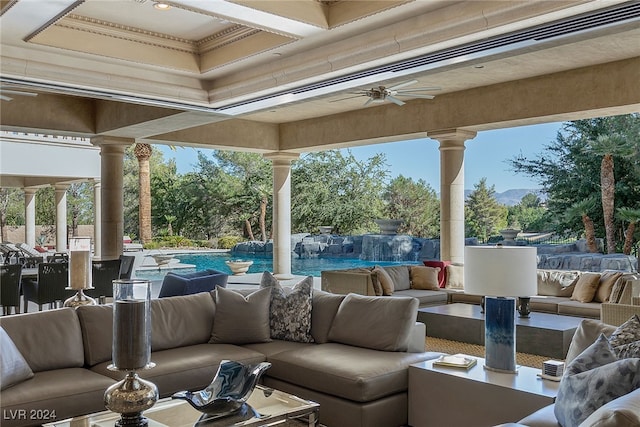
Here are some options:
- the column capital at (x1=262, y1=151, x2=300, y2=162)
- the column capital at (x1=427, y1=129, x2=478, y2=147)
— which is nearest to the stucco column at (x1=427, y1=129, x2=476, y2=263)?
the column capital at (x1=427, y1=129, x2=478, y2=147)

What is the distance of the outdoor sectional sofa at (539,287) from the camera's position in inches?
248

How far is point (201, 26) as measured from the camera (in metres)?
5.58

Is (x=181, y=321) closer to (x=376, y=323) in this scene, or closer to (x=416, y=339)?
(x=376, y=323)

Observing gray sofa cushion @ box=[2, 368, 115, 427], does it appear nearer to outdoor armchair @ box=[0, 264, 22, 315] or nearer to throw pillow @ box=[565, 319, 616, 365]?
throw pillow @ box=[565, 319, 616, 365]

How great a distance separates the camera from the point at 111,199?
29.2ft

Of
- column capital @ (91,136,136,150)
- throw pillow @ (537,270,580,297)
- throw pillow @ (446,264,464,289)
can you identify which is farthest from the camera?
column capital @ (91,136,136,150)

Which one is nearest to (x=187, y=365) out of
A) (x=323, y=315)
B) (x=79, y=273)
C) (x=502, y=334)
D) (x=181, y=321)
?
(x=181, y=321)

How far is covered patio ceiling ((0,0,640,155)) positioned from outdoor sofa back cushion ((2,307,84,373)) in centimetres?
222

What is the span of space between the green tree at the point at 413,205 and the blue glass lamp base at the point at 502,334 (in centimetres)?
1762

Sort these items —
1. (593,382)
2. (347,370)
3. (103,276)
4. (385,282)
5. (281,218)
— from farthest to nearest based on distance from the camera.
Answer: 1. (281,218)
2. (385,282)
3. (103,276)
4. (347,370)
5. (593,382)

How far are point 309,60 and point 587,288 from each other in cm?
405

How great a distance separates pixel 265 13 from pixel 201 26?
59.0 inches

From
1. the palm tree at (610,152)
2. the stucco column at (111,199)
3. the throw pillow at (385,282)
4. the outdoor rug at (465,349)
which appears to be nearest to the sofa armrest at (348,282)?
the throw pillow at (385,282)

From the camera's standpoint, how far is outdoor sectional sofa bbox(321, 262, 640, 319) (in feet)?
20.6
